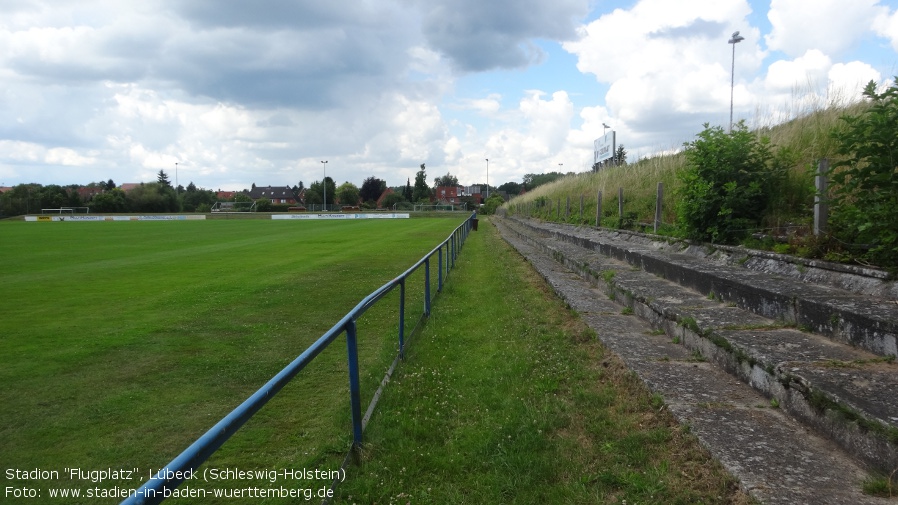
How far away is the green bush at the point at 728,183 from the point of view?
6484 millimetres

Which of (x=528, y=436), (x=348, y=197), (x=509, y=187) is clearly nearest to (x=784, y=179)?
(x=528, y=436)

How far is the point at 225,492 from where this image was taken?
10.2 ft

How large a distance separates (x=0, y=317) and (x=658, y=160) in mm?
14200

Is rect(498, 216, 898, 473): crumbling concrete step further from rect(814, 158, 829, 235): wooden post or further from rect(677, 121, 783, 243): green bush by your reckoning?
rect(677, 121, 783, 243): green bush

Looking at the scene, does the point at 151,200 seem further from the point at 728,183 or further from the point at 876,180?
the point at 876,180

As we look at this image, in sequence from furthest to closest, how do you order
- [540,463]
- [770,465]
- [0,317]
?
1. [0,317]
2. [540,463]
3. [770,465]

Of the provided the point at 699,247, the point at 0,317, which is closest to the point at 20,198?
the point at 0,317

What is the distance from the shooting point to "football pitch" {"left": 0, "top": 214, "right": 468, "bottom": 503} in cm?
354

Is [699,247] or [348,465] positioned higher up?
[699,247]

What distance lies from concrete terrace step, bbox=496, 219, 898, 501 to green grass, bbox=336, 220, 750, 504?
0.30 meters

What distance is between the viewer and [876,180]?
397 cm

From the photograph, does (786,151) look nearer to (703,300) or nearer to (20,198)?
(703,300)

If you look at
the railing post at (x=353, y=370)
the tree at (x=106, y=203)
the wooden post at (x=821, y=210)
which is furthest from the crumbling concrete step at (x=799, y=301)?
the tree at (x=106, y=203)

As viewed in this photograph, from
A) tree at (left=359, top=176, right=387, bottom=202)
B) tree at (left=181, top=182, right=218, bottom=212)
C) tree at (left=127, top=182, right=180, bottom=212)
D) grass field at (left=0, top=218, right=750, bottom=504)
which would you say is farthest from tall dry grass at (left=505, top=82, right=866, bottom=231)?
tree at (left=359, top=176, right=387, bottom=202)
